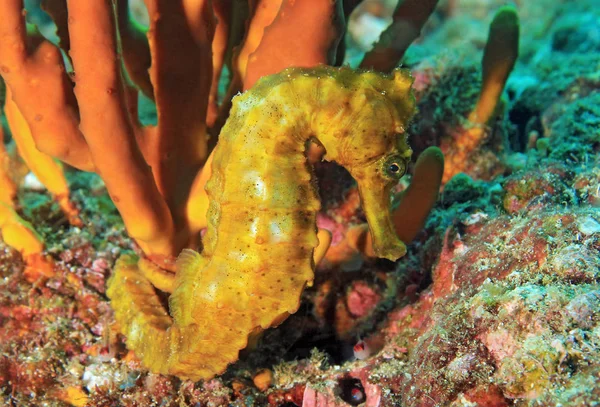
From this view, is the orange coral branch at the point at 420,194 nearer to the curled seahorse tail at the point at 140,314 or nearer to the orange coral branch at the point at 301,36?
the orange coral branch at the point at 301,36

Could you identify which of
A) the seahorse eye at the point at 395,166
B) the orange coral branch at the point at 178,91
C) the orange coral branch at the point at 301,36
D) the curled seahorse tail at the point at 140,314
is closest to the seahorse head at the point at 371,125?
the seahorse eye at the point at 395,166

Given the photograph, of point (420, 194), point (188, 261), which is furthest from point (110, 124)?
point (420, 194)

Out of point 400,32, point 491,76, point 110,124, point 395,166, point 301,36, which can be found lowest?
point 395,166

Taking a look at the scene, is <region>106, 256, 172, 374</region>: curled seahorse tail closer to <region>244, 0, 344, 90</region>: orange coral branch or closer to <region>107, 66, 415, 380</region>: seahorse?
<region>107, 66, 415, 380</region>: seahorse

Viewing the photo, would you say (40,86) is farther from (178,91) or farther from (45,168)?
(45,168)

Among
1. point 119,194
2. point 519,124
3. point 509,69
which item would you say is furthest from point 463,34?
point 119,194

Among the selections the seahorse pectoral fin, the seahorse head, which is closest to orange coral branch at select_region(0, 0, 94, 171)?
the seahorse head
